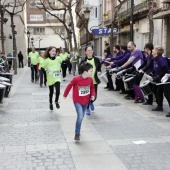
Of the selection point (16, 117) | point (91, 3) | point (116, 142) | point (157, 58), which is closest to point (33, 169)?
point (116, 142)

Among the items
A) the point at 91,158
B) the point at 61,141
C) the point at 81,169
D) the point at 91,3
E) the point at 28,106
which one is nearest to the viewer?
the point at 81,169

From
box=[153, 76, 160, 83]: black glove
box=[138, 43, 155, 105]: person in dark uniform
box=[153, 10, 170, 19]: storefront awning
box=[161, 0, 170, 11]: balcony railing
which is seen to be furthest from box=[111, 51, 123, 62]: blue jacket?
box=[161, 0, 170, 11]: balcony railing

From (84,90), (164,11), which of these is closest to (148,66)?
(84,90)

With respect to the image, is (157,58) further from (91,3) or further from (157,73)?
(91,3)

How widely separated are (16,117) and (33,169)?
381 centimetres

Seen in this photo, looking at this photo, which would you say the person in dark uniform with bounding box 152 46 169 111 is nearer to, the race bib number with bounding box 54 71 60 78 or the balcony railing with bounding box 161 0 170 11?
the race bib number with bounding box 54 71 60 78

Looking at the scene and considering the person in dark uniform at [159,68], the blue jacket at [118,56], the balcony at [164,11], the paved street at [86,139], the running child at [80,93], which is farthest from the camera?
the balcony at [164,11]

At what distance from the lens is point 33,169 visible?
4613 mm

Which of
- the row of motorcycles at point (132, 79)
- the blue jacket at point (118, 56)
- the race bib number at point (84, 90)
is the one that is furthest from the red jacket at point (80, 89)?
the blue jacket at point (118, 56)

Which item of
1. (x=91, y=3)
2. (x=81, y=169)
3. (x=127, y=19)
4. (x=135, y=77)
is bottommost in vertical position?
(x=81, y=169)

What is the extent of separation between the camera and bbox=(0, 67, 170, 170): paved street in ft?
15.9

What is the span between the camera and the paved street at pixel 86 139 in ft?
15.9

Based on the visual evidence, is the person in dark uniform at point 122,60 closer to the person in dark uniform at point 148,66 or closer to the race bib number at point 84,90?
the person in dark uniform at point 148,66

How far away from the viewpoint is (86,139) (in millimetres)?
6137
